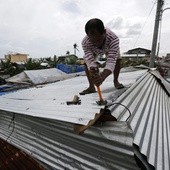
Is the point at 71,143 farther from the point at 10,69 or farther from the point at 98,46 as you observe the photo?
the point at 10,69

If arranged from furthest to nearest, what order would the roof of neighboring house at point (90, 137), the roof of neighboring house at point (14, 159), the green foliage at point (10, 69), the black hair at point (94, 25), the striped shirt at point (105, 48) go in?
the green foliage at point (10, 69)
the striped shirt at point (105, 48)
the black hair at point (94, 25)
the roof of neighboring house at point (14, 159)
the roof of neighboring house at point (90, 137)

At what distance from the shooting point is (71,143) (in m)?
1.64

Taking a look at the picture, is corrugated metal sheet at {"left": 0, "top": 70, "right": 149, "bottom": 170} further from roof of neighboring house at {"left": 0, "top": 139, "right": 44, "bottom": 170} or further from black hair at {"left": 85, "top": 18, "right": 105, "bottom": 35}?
black hair at {"left": 85, "top": 18, "right": 105, "bottom": 35}

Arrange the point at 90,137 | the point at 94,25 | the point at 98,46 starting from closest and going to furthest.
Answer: the point at 90,137, the point at 94,25, the point at 98,46

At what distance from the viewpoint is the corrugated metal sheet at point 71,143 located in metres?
1.29

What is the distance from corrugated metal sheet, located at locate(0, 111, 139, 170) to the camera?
1.29m

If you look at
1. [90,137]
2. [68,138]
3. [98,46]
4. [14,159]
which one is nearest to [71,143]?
[68,138]

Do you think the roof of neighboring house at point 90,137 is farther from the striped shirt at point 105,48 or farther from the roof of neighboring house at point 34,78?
the roof of neighboring house at point 34,78

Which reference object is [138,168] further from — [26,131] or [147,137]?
[26,131]

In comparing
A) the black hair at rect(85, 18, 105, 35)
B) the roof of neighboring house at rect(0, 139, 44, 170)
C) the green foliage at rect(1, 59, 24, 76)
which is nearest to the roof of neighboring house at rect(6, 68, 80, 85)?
the green foliage at rect(1, 59, 24, 76)

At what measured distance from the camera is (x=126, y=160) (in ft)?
4.20

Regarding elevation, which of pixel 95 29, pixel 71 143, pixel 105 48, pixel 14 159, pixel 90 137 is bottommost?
pixel 14 159

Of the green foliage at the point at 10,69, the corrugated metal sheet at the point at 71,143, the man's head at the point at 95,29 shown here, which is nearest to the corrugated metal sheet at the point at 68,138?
the corrugated metal sheet at the point at 71,143

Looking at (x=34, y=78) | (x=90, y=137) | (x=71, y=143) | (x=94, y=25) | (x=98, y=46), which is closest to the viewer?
(x=90, y=137)
